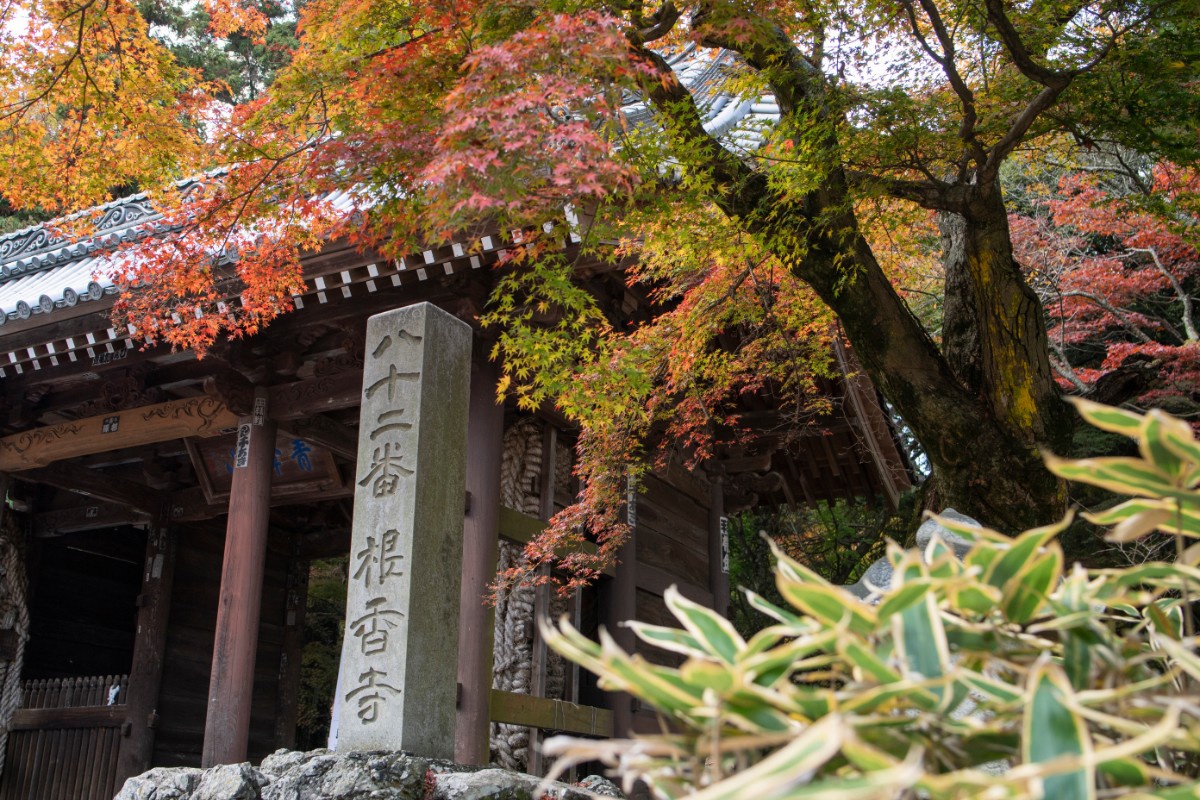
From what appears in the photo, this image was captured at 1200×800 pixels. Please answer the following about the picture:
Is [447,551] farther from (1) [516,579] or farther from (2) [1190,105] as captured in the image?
(2) [1190,105]

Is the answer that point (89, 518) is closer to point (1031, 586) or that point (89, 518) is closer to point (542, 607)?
point (542, 607)

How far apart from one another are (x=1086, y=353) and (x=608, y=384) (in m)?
9.71

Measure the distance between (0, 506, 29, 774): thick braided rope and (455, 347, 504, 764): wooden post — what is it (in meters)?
5.73

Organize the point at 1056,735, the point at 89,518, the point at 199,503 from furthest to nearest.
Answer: the point at 89,518 < the point at 199,503 < the point at 1056,735

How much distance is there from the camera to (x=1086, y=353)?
13172 millimetres

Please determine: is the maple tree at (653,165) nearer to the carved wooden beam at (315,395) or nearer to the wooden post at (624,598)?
the carved wooden beam at (315,395)

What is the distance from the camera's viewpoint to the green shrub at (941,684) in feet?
2.86

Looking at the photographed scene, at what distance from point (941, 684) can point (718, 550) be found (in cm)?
917

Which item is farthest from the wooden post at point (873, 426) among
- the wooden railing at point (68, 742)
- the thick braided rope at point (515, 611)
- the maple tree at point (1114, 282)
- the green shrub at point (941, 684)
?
the wooden railing at point (68, 742)

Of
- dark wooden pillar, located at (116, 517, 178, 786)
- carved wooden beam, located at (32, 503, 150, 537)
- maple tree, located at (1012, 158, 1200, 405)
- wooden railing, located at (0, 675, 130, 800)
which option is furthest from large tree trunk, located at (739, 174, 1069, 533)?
wooden railing, located at (0, 675, 130, 800)

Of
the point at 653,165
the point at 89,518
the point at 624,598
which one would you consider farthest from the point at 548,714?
the point at 89,518

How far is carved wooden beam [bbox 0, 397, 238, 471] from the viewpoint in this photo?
26.5 ft

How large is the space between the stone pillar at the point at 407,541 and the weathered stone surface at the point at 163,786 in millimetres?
1212

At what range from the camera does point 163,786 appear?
537 centimetres
